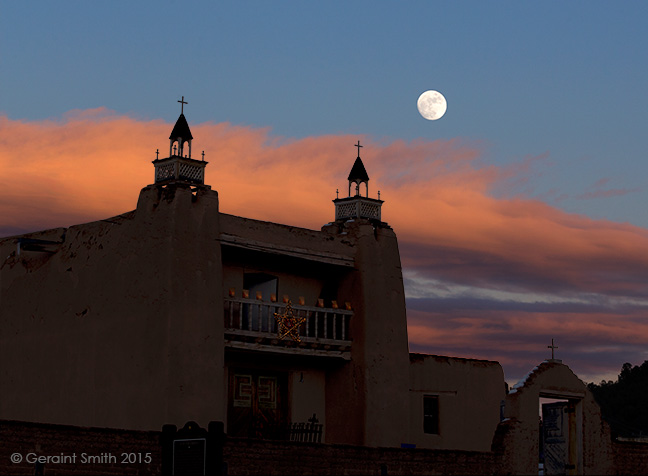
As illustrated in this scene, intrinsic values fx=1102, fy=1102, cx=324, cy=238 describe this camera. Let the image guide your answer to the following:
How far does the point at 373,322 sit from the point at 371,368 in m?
1.41

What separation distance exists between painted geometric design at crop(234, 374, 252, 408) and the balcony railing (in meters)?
1.82

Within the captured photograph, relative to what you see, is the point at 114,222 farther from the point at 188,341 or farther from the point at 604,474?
the point at 604,474

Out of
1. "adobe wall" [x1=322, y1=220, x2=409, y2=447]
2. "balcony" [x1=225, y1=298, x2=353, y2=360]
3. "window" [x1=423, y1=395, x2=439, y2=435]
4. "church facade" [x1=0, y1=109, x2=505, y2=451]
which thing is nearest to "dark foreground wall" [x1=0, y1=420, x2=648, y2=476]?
"church facade" [x1=0, y1=109, x2=505, y2=451]

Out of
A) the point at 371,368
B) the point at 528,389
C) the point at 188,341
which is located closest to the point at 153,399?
the point at 188,341

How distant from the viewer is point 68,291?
3231cm

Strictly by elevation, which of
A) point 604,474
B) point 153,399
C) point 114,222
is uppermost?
point 114,222

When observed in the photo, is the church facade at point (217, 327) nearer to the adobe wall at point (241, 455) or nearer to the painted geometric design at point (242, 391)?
the painted geometric design at point (242, 391)

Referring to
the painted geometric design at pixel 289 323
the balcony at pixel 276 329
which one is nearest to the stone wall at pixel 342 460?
the balcony at pixel 276 329

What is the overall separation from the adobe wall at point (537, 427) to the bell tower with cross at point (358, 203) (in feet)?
28.9

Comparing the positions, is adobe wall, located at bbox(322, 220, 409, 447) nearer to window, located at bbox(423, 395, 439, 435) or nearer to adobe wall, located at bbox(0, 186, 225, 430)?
window, located at bbox(423, 395, 439, 435)

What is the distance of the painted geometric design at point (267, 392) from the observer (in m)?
33.0

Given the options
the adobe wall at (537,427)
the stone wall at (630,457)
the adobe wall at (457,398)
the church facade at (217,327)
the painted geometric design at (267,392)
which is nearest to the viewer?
the adobe wall at (537,427)

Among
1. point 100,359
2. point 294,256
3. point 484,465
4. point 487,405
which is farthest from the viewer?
point 487,405

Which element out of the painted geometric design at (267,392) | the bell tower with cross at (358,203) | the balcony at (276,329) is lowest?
the painted geometric design at (267,392)
